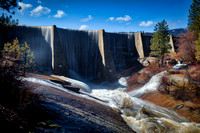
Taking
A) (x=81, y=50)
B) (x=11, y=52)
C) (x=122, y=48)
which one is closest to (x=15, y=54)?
(x=11, y=52)

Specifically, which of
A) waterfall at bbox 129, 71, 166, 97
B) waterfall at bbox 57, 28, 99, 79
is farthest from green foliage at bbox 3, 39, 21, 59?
waterfall at bbox 57, 28, 99, 79

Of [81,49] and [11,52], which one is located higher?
[81,49]

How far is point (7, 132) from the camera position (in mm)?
2326

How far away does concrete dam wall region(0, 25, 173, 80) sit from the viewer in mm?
19822

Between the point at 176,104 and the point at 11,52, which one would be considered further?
the point at 176,104

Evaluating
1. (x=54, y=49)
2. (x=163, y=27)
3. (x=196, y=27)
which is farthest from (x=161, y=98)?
(x=54, y=49)

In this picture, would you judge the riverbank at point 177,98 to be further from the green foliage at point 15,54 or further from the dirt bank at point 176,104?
the green foliage at point 15,54

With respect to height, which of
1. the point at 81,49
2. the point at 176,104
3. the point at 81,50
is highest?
the point at 81,49

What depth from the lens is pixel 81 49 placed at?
931 inches

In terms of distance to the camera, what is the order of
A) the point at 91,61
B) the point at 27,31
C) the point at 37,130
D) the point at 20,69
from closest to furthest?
the point at 37,130
the point at 20,69
the point at 27,31
the point at 91,61

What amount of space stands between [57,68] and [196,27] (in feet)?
68.9

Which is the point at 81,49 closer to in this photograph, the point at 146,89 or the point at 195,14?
the point at 146,89

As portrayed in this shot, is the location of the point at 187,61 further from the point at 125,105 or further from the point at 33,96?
the point at 33,96

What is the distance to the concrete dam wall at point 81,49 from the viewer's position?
65.0 ft
